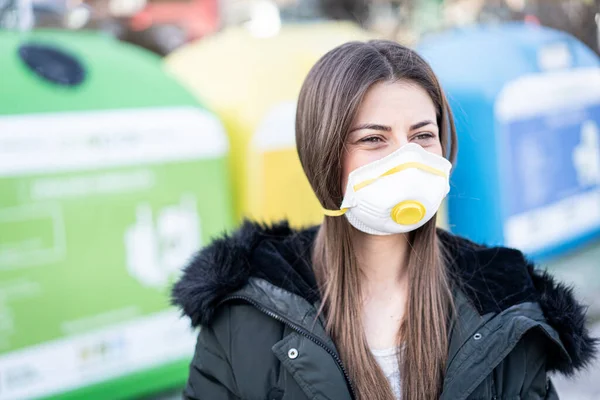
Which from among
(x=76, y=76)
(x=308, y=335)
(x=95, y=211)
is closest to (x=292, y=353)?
(x=308, y=335)

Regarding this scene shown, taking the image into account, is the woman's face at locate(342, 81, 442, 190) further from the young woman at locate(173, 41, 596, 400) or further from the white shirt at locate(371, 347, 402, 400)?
the white shirt at locate(371, 347, 402, 400)

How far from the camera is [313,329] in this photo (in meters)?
1.50

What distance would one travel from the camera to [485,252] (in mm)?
1709

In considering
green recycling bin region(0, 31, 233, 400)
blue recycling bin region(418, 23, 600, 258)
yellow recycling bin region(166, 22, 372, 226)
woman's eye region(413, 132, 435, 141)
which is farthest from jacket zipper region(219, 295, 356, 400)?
blue recycling bin region(418, 23, 600, 258)

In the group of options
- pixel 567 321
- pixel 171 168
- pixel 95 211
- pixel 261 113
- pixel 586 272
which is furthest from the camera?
pixel 586 272

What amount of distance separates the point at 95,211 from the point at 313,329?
5.01ft

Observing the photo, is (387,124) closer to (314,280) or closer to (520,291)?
(314,280)

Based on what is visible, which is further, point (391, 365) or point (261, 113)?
point (261, 113)

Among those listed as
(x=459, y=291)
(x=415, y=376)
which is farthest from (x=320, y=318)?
(x=459, y=291)

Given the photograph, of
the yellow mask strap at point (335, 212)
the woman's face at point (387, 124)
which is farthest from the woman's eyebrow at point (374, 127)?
the yellow mask strap at point (335, 212)

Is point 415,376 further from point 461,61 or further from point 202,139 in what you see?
point 461,61

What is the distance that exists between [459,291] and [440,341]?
0.14 m

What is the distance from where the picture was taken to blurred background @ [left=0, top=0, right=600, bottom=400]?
2.61m

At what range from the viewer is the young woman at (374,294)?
1.49 meters
